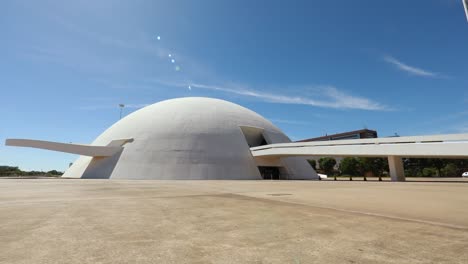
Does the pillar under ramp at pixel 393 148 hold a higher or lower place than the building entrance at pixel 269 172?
higher

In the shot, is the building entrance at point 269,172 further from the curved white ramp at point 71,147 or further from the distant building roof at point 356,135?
the distant building roof at point 356,135

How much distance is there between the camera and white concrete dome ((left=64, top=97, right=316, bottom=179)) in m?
36.2

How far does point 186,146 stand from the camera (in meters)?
37.9

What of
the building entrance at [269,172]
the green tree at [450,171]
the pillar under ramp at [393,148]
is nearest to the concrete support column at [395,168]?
the pillar under ramp at [393,148]

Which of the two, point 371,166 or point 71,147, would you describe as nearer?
point 71,147

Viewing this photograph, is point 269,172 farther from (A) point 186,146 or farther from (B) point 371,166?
(B) point 371,166

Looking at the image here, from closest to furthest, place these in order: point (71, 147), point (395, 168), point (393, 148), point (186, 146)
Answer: point (393, 148), point (395, 168), point (186, 146), point (71, 147)

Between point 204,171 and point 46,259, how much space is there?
31926mm

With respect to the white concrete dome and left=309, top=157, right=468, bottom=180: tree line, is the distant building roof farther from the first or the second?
the white concrete dome

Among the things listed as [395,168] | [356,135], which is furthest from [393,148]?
[356,135]

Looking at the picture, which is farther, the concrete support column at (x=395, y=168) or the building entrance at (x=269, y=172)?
the building entrance at (x=269, y=172)

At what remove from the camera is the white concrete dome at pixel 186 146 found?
36156 mm

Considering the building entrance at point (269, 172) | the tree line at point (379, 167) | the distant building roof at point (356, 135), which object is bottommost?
the building entrance at point (269, 172)

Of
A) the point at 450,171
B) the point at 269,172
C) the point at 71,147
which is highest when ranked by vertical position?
the point at 71,147
